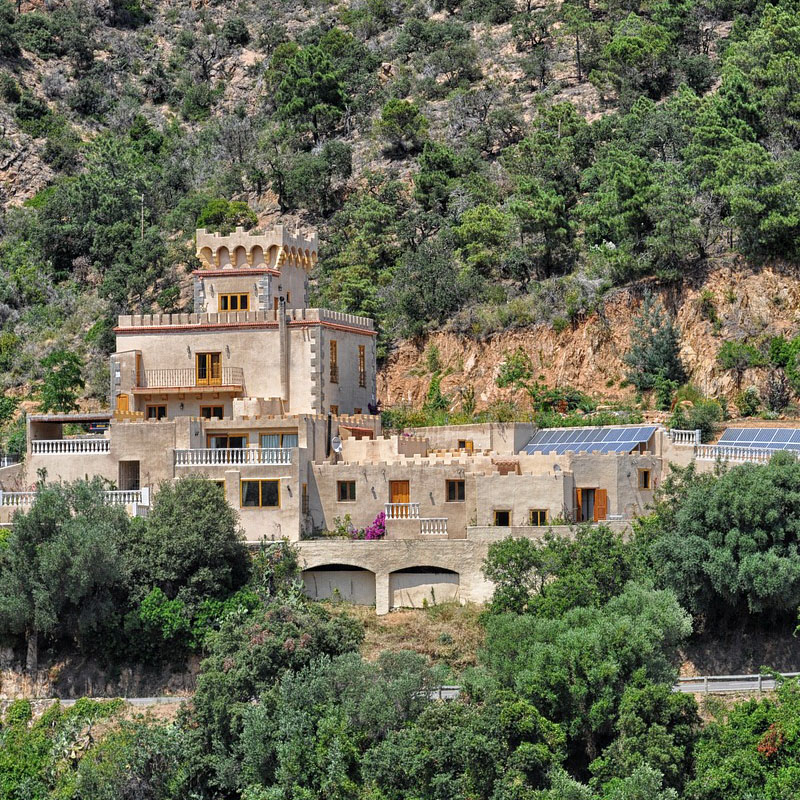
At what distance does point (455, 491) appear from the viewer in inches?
2051

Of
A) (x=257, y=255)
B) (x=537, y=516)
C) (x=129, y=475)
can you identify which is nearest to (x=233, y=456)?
(x=129, y=475)

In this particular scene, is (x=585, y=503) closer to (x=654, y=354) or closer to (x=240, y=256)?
(x=654, y=354)

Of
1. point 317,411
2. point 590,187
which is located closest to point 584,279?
point 590,187

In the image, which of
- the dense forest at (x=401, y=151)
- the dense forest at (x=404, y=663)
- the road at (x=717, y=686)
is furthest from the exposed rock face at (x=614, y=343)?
the road at (x=717, y=686)

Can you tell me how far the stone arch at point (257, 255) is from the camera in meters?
61.5

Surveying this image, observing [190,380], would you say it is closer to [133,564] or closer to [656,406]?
[133,564]

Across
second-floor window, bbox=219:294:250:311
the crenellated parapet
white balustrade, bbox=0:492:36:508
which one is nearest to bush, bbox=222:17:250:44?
the crenellated parapet

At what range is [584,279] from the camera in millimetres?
70875

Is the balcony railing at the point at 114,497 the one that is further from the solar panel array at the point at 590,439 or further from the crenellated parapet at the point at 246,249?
the solar panel array at the point at 590,439

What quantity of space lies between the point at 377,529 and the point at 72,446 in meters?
10.5

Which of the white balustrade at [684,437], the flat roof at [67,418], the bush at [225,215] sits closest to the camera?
the white balustrade at [684,437]

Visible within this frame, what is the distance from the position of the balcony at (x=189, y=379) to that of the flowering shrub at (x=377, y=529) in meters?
8.63

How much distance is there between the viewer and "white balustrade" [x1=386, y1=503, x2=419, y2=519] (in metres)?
51.8

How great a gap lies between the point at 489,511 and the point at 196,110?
2783 inches
